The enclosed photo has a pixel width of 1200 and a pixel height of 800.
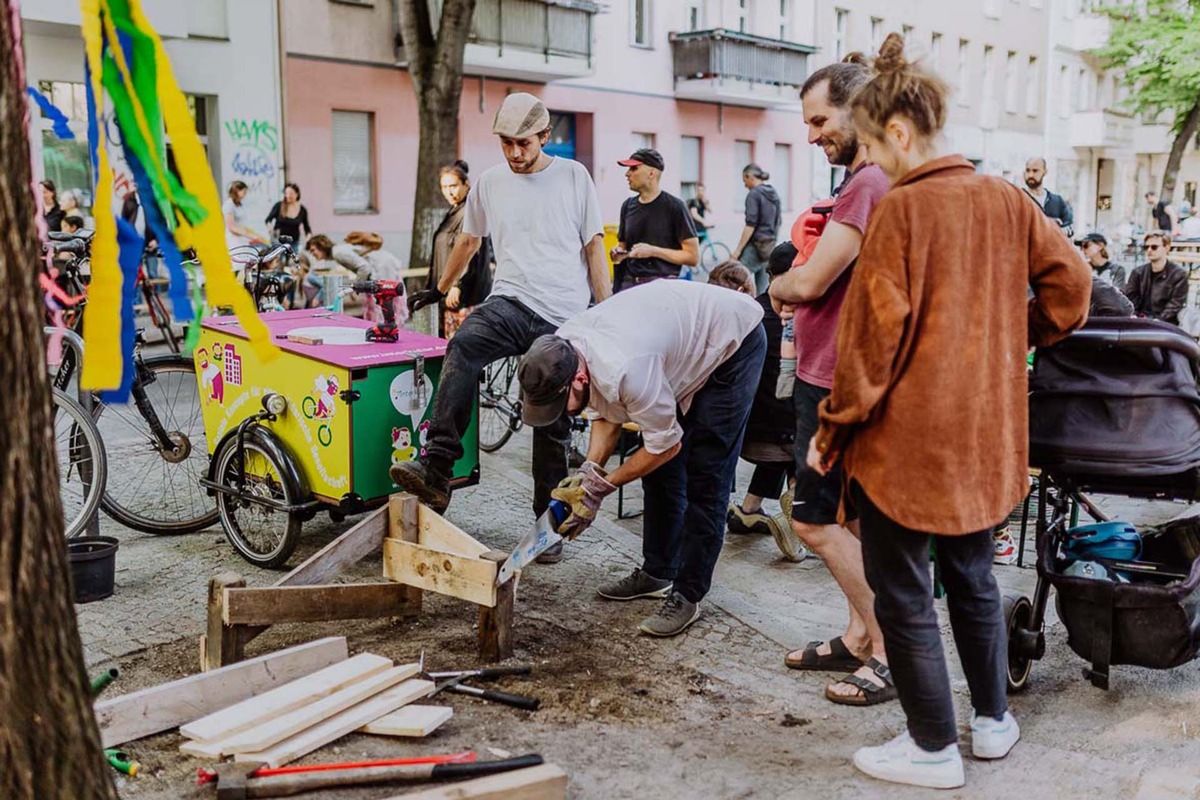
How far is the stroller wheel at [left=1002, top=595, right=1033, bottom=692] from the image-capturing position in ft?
14.0

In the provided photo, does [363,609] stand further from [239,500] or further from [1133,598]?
[1133,598]

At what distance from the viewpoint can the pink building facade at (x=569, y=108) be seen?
21453mm

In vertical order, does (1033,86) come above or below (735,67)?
above

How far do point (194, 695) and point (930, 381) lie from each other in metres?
2.29

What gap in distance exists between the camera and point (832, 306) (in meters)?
4.30

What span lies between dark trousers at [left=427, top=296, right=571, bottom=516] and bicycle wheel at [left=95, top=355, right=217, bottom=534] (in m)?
1.36

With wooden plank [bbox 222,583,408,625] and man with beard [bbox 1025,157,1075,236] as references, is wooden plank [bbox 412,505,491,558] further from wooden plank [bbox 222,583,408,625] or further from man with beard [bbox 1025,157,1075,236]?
man with beard [bbox 1025,157,1075,236]

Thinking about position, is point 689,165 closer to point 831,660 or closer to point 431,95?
point 431,95

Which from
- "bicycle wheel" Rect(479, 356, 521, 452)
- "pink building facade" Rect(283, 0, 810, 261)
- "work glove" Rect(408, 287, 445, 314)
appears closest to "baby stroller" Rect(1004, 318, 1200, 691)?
"work glove" Rect(408, 287, 445, 314)

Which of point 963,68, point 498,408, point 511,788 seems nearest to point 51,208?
point 498,408

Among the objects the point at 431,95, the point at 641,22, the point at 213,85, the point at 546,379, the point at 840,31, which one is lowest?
the point at 546,379

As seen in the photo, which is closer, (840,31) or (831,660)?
(831,660)

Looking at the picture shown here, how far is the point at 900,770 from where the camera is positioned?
3695mm

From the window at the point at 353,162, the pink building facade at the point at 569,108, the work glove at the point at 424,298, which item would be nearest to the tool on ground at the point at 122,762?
the work glove at the point at 424,298
